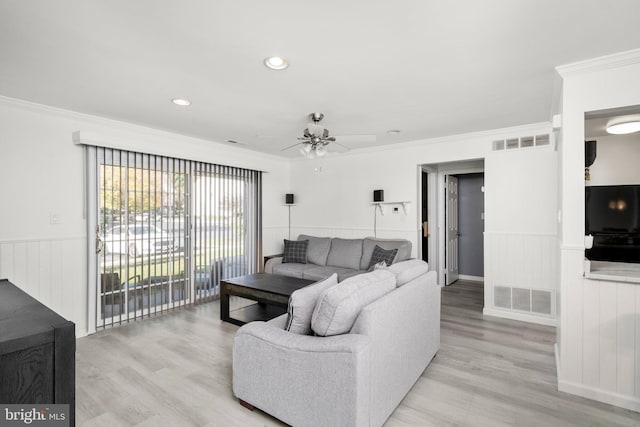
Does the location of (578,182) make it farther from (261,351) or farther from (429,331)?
(261,351)

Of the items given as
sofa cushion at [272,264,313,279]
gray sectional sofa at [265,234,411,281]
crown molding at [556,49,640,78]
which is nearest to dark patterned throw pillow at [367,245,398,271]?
gray sectional sofa at [265,234,411,281]

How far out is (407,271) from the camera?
2.72 m

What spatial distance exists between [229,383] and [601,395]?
9.16ft

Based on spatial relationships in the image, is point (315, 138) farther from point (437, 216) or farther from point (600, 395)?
point (437, 216)

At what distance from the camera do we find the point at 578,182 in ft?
7.98

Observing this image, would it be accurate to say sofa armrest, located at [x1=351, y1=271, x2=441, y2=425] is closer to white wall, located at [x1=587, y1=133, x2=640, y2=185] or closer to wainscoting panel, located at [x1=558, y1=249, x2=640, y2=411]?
wainscoting panel, located at [x1=558, y1=249, x2=640, y2=411]

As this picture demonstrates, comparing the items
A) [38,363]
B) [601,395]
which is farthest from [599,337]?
[38,363]

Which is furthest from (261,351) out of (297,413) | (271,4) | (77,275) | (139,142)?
(139,142)

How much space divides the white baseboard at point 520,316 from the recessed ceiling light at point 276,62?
3.98m

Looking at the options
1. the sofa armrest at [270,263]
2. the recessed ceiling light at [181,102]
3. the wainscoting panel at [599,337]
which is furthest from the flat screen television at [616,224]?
the sofa armrest at [270,263]

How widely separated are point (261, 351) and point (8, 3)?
241 centimetres

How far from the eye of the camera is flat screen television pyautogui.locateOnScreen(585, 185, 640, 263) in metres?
2.86

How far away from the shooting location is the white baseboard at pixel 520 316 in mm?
3955

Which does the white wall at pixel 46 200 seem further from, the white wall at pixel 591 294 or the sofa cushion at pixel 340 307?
the white wall at pixel 591 294
